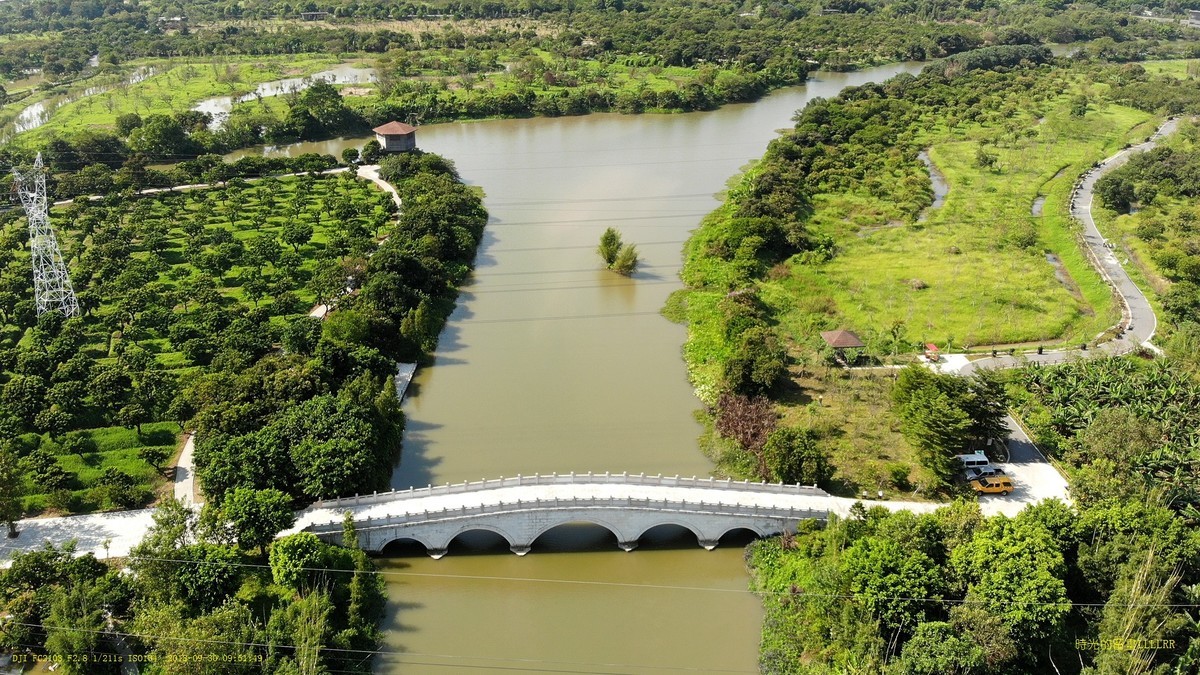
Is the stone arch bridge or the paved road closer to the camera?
the stone arch bridge

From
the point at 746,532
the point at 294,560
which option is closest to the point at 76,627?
the point at 294,560

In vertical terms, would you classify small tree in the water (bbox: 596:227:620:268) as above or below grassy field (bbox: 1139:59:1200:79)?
below

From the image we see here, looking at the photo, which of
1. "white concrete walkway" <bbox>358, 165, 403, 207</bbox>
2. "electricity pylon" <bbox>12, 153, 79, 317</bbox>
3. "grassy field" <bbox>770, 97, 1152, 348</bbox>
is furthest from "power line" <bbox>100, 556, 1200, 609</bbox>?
"white concrete walkway" <bbox>358, 165, 403, 207</bbox>

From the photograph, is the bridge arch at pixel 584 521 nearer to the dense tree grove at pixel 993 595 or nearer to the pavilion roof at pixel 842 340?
the dense tree grove at pixel 993 595

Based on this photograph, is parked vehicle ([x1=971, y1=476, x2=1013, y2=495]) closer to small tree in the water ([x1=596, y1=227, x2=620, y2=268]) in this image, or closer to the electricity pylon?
small tree in the water ([x1=596, y1=227, x2=620, y2=268])

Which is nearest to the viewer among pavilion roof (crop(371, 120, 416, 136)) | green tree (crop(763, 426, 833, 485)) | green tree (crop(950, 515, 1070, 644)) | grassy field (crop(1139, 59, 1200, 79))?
green tree (crop(950, 515, 1070, 644))

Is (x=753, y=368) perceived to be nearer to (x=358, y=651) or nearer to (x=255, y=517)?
(x=358, y=651)

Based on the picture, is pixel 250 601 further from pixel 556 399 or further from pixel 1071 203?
pixel 1071 203

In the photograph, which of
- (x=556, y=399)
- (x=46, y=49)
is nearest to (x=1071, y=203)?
(x=556, y=399)
